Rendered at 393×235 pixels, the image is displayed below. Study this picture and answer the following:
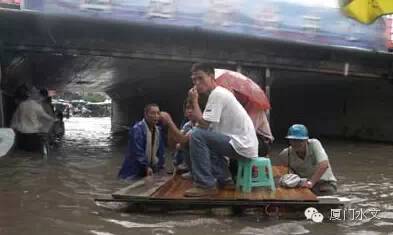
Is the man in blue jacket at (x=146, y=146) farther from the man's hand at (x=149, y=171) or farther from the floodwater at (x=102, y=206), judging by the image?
the floodwater at (x=102, y=206)

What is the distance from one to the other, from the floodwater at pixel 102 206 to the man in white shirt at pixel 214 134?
40 cm

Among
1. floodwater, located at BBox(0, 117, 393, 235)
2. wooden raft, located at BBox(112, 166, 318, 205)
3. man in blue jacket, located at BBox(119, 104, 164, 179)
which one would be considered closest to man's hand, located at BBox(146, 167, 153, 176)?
man in blue jacket, located at BBox(119, 104, 164, 179)

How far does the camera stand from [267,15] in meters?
12.5

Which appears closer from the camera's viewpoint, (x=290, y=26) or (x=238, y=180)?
(x=238, y=180)

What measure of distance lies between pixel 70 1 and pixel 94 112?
4201cm

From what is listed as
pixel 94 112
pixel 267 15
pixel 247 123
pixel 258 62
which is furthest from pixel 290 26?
pixel 94 112

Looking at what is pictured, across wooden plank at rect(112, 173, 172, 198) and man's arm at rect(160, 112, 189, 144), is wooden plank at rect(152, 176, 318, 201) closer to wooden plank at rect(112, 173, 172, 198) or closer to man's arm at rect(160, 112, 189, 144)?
wooden plank at rect(112, 173, 172, 198)

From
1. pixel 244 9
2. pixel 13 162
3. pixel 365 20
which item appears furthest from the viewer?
pixel 244 9

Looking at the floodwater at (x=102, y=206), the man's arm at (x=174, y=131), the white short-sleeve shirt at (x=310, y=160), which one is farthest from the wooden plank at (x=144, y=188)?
the white short-sleeve shirt at (x=310, y=160)

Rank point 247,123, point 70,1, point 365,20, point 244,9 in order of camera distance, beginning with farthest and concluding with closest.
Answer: point 244,9, point 70,1, point 365,20, point 247,123

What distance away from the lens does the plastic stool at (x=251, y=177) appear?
18.0 ft

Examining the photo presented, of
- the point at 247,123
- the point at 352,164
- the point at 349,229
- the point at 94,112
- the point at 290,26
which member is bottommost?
the point at 94,112

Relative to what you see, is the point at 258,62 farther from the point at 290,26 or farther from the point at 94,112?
the point at 94,112

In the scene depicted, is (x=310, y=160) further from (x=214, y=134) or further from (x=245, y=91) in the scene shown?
(x=214, y=134)
